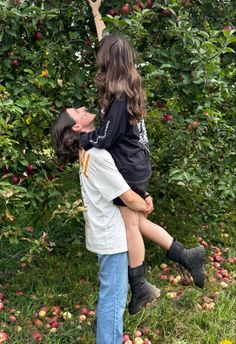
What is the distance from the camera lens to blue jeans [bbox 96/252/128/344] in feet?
7.96

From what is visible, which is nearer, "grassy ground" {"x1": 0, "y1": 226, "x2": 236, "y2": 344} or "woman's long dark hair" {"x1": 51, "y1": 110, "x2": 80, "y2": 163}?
"woman's long dark hair" {"x1": 51, "y1": 110, "x2": 80, "y2": 163}

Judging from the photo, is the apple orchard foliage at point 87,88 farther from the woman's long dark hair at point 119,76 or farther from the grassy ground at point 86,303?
the grassy ground at point 86,303

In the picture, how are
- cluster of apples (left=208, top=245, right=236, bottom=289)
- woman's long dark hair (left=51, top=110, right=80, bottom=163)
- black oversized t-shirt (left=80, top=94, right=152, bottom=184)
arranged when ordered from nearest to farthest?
black oversized t-shirt (left=80, top=94, right=152, bottom=184), woman's long dark hair (left=51, top=110, right=80, bottom=163), cluster of apples (left=208, top=245, right=236, bottom=289)

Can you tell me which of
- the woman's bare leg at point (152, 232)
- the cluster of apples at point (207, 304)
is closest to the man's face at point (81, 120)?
the woman's bare leg at point (152, 232)

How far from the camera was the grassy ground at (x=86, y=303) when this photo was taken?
3004 millimetres

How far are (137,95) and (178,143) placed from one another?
38.9 inches

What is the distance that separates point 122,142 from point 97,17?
93 centimetres

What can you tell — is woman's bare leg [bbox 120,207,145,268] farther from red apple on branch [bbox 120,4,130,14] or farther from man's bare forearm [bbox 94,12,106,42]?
red apple on branch [bbox 120,4,130,14]

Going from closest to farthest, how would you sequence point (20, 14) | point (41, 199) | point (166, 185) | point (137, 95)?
point (137, 95)
point (20, 14)
point (41, 199)
point (166, 185)

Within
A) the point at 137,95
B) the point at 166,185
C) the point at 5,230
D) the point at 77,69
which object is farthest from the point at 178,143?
the point at 5,230

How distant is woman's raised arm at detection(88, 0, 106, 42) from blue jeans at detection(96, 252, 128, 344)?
1245 millimetres

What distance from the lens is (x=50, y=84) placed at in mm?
2863

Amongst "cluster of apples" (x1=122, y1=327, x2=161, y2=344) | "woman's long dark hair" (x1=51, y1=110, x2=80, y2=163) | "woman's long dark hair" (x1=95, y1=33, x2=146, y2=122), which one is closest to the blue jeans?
"cluster of apples" (x1=122, y1=327, x2=161, y2=344)

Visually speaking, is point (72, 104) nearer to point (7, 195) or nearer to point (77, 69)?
point (77, 69)
